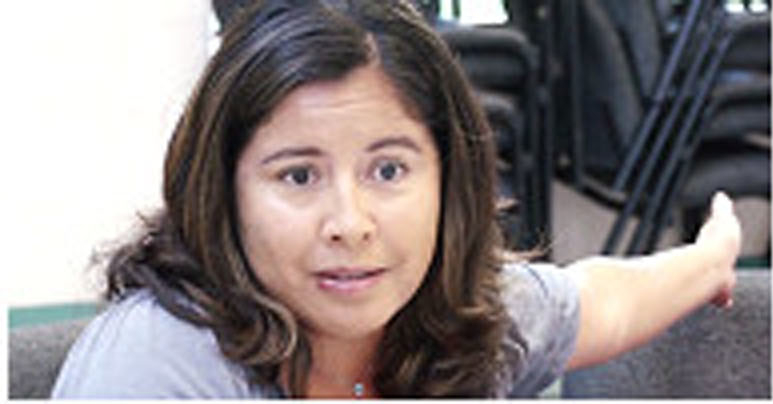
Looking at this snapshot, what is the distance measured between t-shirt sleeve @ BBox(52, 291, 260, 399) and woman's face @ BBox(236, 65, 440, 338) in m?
0.07

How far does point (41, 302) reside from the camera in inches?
59.9

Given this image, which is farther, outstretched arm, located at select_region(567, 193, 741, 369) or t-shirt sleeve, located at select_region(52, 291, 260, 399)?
outstretched arm, located at select_region(567, 193, 741, 369)

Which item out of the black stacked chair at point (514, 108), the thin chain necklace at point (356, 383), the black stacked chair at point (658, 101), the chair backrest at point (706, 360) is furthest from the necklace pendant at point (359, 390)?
the black stacked chair at point (658, 101)

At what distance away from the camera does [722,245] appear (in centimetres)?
137

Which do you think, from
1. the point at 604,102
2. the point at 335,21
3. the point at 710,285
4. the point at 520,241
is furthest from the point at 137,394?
the point at 604,102

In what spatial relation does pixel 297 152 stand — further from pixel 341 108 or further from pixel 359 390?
pixel 359 390

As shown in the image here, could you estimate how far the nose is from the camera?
810 millimetres

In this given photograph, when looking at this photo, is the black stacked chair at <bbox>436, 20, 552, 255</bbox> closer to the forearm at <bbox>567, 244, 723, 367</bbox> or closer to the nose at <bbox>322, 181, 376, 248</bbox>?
the forearm at <bbox>567, 244, 723, 367</bbox>

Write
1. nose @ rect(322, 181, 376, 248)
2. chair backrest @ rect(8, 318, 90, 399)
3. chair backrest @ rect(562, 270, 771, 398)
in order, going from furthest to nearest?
1. chair backrest @ rect(562, 270, 771, 398)
2. chair backrest @ rect(8, 318, 90, 399)
3. nose @ rect(322, 181, 376, 248)

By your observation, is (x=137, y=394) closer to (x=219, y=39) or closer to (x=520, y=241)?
(x=219, y=39)

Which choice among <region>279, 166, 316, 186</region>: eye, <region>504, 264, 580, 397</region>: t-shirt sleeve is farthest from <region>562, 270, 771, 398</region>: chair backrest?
<region>279, 166, 316, 186</region>: eye

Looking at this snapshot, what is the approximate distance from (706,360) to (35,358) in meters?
0.69

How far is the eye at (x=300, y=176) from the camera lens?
83 cm

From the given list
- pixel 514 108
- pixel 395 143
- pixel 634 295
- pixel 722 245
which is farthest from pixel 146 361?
pixel 514 108
